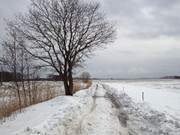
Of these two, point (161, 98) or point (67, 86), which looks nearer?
point (161, 98)

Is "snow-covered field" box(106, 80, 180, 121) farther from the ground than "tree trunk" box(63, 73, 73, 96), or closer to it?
closer to it

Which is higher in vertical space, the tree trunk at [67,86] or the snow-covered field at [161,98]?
the tree trunk at [67,86]

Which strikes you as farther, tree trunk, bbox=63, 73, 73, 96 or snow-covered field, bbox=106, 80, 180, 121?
tree trunk, bbox=63, 73, 73, 96

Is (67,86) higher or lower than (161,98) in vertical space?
higher

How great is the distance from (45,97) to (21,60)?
283 inches

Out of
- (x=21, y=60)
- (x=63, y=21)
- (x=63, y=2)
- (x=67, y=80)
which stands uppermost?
(x=63, y=2)

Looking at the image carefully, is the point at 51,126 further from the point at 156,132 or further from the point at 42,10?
the point at 42,10

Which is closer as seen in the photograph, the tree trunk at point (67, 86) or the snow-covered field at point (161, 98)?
the snow-covered field at point (161, 98)

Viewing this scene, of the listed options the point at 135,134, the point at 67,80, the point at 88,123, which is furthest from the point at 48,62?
the point at 135,134

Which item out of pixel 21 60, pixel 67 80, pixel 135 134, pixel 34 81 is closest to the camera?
pixel 135 134

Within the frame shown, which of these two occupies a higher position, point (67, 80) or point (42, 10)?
point (42, 10)

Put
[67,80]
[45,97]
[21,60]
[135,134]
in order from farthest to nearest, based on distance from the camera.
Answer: [67,80]
[45,97]
[21,60]
[135,134]

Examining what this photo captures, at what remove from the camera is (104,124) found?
10.5 meters

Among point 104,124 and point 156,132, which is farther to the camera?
point 104,124
